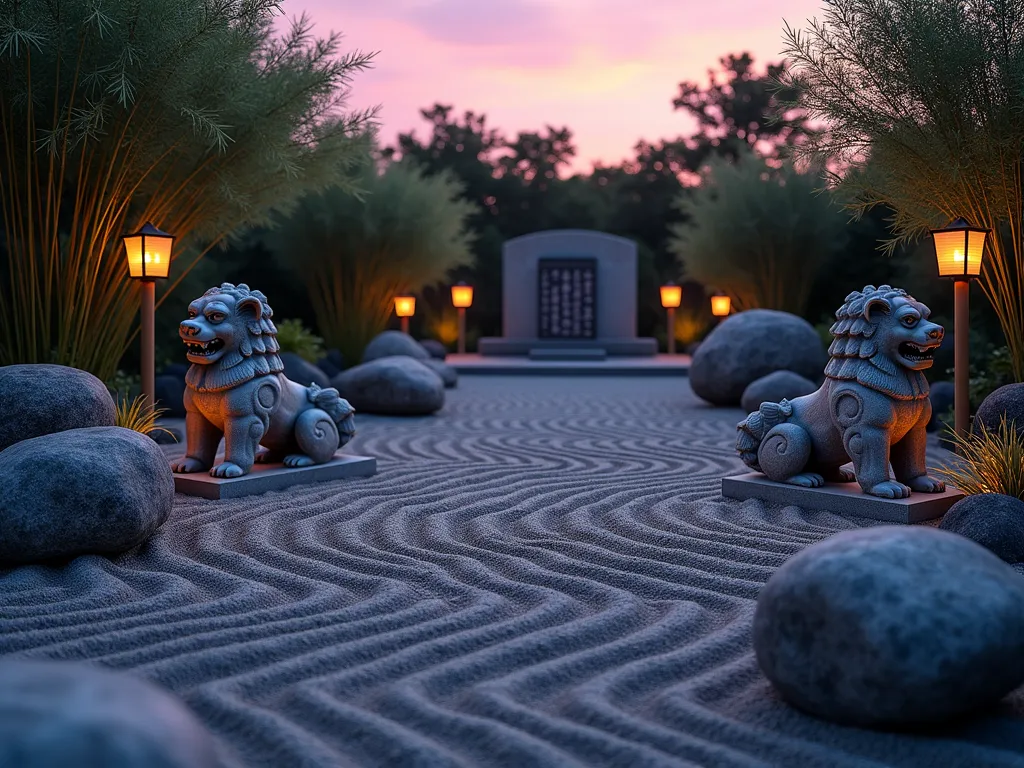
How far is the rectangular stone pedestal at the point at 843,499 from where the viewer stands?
162 inches

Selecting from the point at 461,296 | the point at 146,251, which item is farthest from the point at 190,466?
the point at 461,296

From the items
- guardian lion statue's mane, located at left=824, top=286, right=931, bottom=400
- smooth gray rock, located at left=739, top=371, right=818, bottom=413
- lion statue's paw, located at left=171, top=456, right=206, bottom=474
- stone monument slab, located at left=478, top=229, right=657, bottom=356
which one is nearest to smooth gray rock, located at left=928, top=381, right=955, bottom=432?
smooth gray rock, located at left=739, top=371, right=818, bottom=413

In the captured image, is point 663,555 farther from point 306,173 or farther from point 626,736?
point 306,173

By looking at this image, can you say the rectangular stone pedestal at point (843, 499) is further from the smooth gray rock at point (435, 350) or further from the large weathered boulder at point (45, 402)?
the smooth gray rock at point (435, 350)

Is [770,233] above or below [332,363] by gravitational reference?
above

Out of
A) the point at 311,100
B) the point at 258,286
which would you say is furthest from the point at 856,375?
the point at 258,286

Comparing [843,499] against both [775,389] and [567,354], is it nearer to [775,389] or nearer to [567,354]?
[775,389]

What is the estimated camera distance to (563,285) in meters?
20.1

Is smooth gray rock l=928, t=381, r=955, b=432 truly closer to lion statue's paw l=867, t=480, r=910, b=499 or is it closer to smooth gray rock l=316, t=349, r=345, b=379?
lion statue's paw l=867, t=480, r=910, b=499

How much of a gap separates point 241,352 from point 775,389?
5.39 metres

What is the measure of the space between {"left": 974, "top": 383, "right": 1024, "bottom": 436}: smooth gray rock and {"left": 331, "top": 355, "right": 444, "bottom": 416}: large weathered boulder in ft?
16.6

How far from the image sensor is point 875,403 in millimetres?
4148

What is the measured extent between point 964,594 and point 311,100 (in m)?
6.51

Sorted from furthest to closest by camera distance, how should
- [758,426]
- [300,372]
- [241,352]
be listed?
[300,372] < [241,352] < [758,426]
